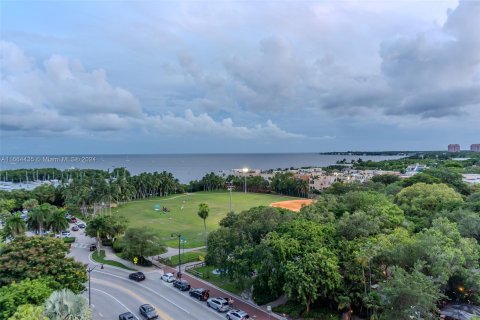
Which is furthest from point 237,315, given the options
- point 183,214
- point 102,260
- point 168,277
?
point 183,214

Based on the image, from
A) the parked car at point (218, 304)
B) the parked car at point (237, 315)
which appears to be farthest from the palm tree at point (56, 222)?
the parked car at point (237, 315)

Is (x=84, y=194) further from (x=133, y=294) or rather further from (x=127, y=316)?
(x=127, y=316)

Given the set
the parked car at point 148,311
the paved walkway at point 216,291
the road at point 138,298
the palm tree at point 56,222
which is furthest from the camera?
the palm tree at point 56,222

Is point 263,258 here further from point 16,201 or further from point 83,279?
point 16,201

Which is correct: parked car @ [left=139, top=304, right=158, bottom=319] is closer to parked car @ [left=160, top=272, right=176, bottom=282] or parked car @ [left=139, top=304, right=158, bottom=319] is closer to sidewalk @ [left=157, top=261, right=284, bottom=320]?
sidewalk @ [left=157, top=261, right=284, bottom=320]

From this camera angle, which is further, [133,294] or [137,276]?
[137,276]

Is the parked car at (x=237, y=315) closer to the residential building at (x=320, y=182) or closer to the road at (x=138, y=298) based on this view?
the road at (x=138, y=298)

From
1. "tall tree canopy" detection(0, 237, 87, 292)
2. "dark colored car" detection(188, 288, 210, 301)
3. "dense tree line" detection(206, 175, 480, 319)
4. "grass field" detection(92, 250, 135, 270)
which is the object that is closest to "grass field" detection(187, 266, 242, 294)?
"dark colored car" detection(188, 288, 210, 301)
